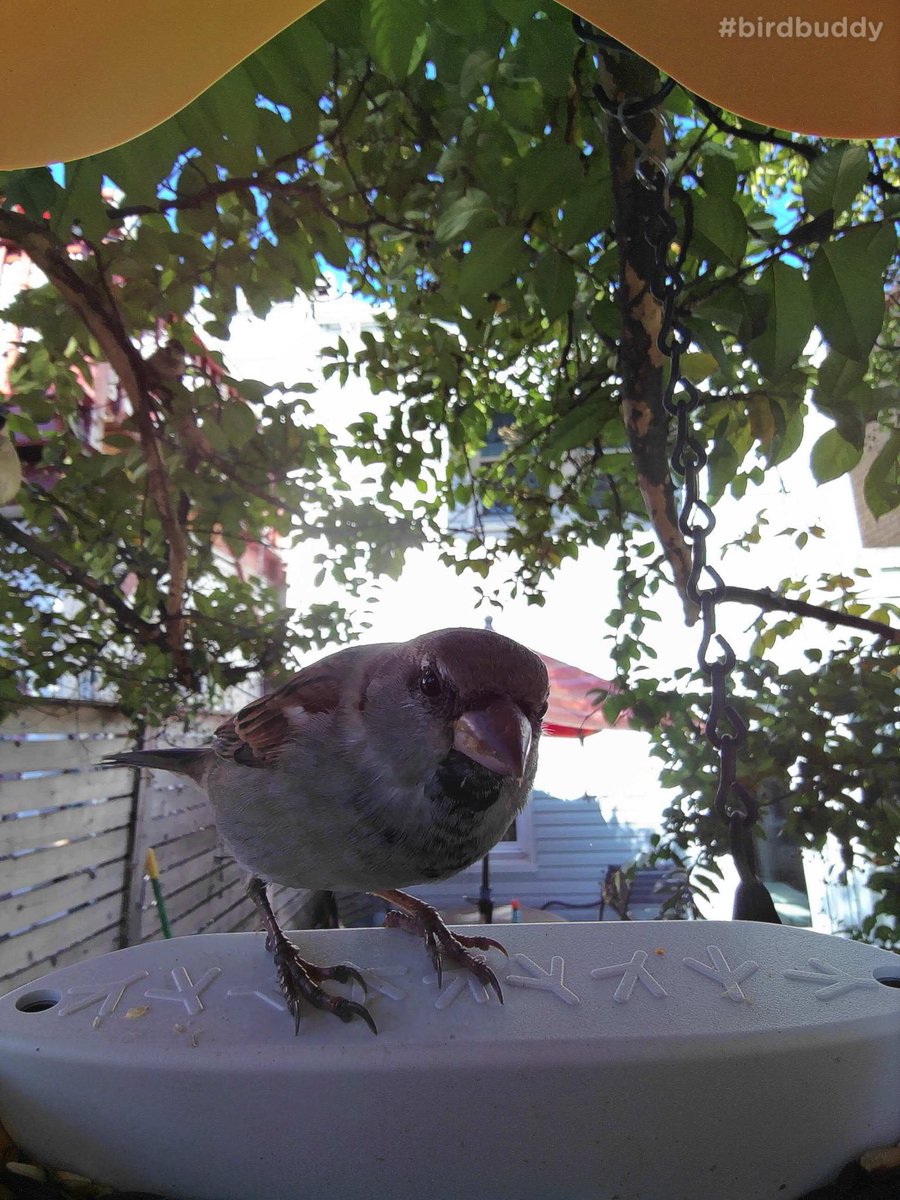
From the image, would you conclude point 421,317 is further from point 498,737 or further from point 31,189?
point 498,737

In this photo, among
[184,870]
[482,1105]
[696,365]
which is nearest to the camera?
[482,1105]

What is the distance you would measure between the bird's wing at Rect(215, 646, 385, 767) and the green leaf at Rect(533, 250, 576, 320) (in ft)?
1.60

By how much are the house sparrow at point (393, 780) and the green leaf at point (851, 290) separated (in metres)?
0.40

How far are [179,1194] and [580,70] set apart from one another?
1148mm

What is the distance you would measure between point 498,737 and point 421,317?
1219 millimetres

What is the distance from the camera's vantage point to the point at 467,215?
0.77m

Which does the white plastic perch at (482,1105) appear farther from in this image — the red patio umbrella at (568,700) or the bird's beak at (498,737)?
the red patio umbrella at (568,700)

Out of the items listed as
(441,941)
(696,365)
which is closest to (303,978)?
(441,941)

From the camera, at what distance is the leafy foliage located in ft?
2.18

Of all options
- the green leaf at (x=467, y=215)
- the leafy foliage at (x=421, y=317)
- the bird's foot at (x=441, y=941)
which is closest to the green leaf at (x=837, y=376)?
the leafy foliage at (x=421, y=317)

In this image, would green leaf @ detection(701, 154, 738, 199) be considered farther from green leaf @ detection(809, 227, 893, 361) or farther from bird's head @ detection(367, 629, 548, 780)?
bird's head @ detection(367, 629, 548, 780)

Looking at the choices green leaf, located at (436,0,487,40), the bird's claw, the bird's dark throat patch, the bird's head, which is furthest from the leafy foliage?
the bird's claw

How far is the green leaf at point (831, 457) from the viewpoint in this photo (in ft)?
2.67

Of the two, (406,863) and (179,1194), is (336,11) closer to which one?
(406,863)
